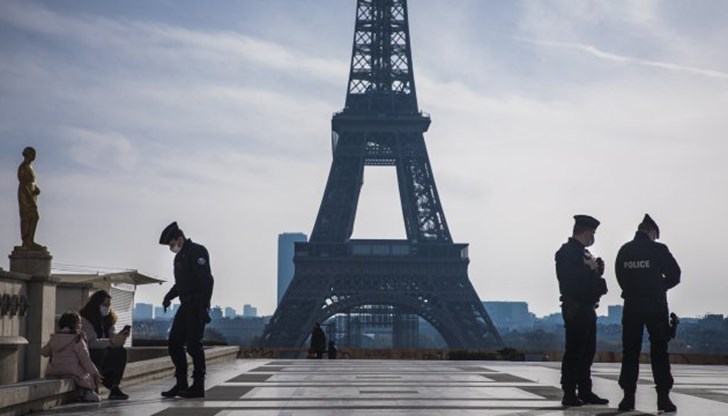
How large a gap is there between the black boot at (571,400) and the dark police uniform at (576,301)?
4 cm

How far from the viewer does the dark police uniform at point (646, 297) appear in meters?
11.9

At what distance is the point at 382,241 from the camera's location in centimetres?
8106

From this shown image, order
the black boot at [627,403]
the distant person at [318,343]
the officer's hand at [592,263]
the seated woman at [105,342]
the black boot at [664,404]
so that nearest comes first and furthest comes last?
the black boot at [664,404] → the black boot at [627,403] → the officer's hand at [592,263] → the seated woman at [105,342] → the distant person at [318,343]

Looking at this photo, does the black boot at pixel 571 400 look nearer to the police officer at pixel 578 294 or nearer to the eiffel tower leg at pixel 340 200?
the police officer at pixel 578 294

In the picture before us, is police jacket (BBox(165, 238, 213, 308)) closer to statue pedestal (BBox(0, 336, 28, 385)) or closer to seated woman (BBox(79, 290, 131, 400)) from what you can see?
seated woman (BBox(79, 290, 131, 400))

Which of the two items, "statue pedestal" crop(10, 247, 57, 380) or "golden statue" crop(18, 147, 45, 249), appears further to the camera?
"golden statue" crop(18, 147, 45, 249)

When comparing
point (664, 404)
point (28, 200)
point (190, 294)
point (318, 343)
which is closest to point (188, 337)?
point (190, 294)

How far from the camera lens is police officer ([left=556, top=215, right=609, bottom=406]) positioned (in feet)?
40.8

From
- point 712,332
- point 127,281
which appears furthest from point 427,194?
point 712,332

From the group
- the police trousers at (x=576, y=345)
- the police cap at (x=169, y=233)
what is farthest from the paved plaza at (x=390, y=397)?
the police cap at (x=169, y=233)

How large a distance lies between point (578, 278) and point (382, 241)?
6867 centimetres

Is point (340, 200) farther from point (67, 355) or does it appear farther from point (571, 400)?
point (571, 400)

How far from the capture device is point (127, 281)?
36719mm

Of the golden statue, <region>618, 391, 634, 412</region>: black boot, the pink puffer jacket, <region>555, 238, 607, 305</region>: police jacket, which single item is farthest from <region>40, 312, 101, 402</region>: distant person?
<region>618, 391, 634, 412</region>: black boot
